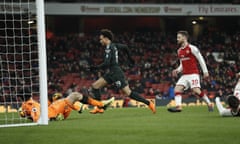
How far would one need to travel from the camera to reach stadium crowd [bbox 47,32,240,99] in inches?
1103

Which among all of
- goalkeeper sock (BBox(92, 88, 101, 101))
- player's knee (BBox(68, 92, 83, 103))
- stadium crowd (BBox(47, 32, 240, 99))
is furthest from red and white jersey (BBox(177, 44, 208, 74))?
stadium crowd (BBox(47, 32, 240, 99))

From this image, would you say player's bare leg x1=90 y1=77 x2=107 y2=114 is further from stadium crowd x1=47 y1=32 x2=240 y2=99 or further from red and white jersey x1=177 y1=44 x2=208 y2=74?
stadium crowd x1=47 y1=32 x2=240 y2=99

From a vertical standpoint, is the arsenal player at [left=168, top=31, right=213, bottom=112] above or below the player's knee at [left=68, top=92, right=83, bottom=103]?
above

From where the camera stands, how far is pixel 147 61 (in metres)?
31.7

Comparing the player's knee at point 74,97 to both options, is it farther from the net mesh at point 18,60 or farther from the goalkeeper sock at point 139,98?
the goalkeeper sock at point 139,98

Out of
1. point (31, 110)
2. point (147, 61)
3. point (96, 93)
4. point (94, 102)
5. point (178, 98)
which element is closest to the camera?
point (31, 110)

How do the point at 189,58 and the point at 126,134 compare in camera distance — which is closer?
the point at 126,134

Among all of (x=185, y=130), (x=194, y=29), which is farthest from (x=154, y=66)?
(x=185, y=130)

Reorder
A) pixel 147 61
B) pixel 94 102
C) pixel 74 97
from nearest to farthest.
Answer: pixel 74 97 → pixel 94 102 → pixel 147 61

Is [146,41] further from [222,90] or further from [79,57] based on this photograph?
[222,90]

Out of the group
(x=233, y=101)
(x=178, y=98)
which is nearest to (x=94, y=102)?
(x=178, y=98)

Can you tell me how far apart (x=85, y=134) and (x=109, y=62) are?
4600 mm

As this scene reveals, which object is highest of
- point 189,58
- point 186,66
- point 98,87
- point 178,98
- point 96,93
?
point 189,58

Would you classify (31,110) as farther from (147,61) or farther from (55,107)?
(147,61)
